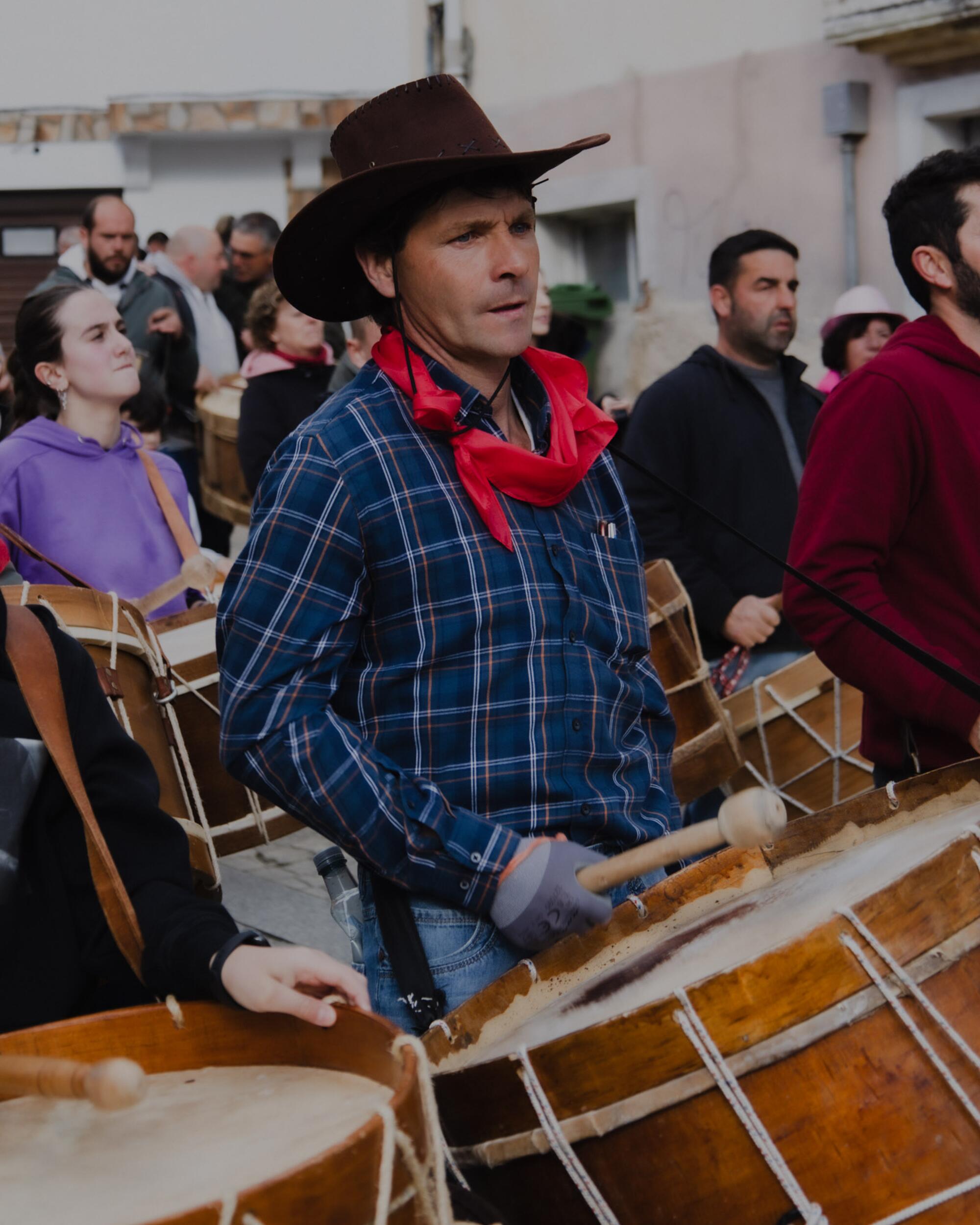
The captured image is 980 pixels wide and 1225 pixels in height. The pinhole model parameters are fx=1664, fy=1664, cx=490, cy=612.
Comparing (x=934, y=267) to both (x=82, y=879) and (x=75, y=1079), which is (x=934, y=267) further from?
(x=75, y=1079)

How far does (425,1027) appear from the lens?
7.61 feet

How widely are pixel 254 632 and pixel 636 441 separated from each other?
296cm

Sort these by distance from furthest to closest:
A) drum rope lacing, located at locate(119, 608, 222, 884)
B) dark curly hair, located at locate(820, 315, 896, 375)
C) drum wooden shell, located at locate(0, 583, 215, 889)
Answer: dark curly hair, located at locate(820, 315, 896, 375)
drum rope lacing, located at locate(119, 608, 222, 884)
drum wooden shell, located at locate(0, 583, 215, 889)

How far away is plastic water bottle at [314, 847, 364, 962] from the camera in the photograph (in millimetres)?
2494

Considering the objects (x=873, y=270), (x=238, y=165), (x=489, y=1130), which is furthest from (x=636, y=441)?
(x=238, y=165)

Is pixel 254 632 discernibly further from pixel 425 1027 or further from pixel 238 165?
pixel 238 165

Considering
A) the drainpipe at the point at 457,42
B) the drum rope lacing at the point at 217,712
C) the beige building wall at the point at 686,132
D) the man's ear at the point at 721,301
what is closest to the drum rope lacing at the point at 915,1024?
→ the drum rope lacing at the point at 217,712

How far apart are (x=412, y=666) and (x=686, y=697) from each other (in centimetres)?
213

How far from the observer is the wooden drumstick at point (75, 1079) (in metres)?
1.49

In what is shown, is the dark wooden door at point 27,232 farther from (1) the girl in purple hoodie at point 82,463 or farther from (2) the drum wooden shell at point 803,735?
(2) the drum wooden shell at point 803,735

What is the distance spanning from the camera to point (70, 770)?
78.7 inches

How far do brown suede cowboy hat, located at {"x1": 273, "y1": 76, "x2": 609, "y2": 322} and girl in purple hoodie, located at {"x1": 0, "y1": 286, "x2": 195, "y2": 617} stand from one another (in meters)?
2.30

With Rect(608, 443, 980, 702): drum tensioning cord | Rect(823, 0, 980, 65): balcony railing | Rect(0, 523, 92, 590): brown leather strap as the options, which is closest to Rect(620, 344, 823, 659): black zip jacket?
Rect(0, 523, 92, 590): brown leather strap

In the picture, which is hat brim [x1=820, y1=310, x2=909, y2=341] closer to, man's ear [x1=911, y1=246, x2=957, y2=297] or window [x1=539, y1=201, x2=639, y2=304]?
window [x1=539, y1=201, x2=639, y2=304]
